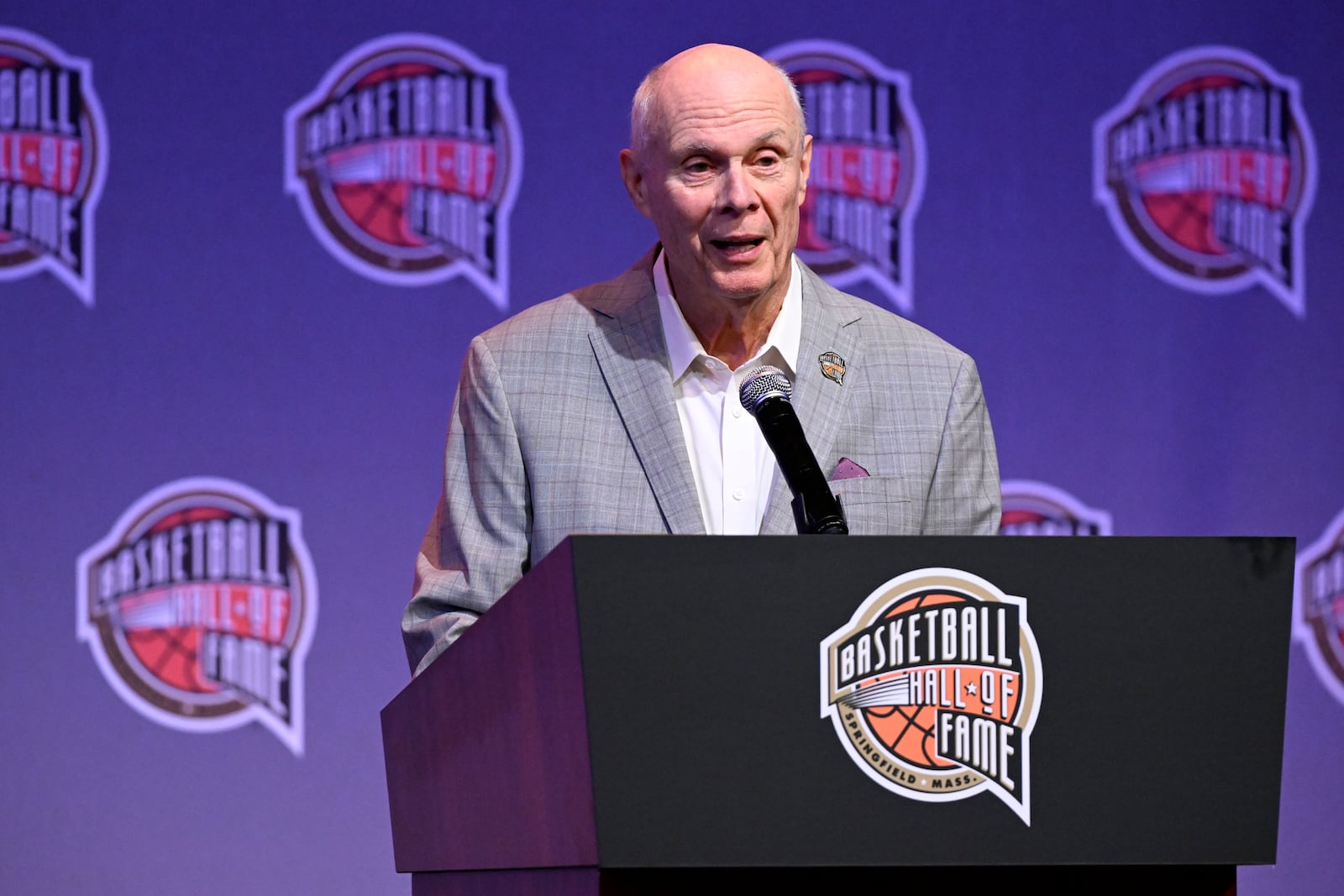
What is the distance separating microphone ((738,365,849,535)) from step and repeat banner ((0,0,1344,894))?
5.79ft

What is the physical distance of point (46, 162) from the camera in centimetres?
284

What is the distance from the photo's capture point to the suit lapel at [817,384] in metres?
1.65

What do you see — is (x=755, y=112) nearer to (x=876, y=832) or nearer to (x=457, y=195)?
(x=876, y=832)

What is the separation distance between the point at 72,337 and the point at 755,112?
65.6 inches

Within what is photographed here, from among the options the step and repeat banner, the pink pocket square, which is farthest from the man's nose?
the step and repeat banner

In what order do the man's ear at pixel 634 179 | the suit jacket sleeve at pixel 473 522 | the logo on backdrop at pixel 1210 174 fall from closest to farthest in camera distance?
1. the suit jacket sleeve at pixel 473 522
2. the man's ear at pixel 634 179
3. the logo on backdrop at pixel 1210 174

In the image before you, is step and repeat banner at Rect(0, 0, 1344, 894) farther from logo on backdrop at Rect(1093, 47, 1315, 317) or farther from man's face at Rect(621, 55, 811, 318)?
man's face at Rect(621, 55, 811, 318)

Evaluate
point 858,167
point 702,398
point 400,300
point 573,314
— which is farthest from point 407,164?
point 702,398

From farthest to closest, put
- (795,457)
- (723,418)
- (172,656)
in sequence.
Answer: (172,656), (723,418), (795,457)

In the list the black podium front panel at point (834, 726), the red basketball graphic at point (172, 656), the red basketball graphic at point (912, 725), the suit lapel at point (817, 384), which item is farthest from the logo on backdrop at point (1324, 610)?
the red basketball graphic at point (912, 725)

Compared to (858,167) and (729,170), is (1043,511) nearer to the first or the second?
(858,167)

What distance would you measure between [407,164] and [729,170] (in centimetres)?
135

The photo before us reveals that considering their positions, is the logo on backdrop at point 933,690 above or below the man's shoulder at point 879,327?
below

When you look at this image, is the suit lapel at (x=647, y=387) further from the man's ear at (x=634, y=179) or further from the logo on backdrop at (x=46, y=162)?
the logo on backdrop at (x=46, y=162)
